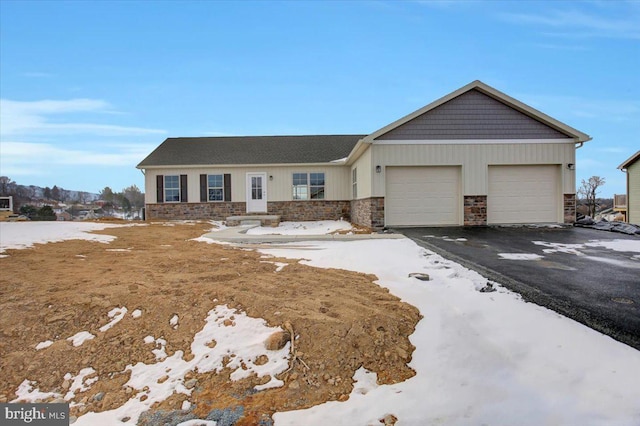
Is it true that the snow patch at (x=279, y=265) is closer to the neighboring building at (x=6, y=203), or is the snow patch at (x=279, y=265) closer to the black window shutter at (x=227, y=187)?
the black window shutter at (x=227, y=187)

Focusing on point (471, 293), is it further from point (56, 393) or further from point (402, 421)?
point (56, 393)

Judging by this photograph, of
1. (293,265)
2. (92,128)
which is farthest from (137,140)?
(293,265)

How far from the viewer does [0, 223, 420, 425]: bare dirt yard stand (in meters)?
2.22

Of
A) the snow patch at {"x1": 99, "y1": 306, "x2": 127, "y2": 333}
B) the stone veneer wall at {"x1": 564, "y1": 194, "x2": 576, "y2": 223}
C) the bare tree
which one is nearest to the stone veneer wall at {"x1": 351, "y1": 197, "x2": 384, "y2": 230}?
the stone veneer wall at {"x1": 564, "y1": 194, "x2": 576, "y2": 223}

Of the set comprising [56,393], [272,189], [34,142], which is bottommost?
[56,393]

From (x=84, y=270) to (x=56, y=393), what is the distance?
3.03m

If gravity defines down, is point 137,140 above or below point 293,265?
above

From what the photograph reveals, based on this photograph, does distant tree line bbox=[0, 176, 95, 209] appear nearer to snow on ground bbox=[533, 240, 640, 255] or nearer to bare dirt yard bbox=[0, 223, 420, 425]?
bare dirt yard bbox=[0, 223, 420, 425]

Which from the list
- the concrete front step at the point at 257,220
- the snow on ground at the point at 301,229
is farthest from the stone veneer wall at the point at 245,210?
the concrete front step at the point at 257,220

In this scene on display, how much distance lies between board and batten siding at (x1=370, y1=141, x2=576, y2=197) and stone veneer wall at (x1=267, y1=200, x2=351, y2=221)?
5236 millimetres

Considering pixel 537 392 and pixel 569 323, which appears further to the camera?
pixel 569 323

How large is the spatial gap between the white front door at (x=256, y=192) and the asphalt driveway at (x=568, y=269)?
8910 millimetres

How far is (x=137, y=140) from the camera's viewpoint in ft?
81.0

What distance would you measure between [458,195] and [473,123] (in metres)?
2.33
